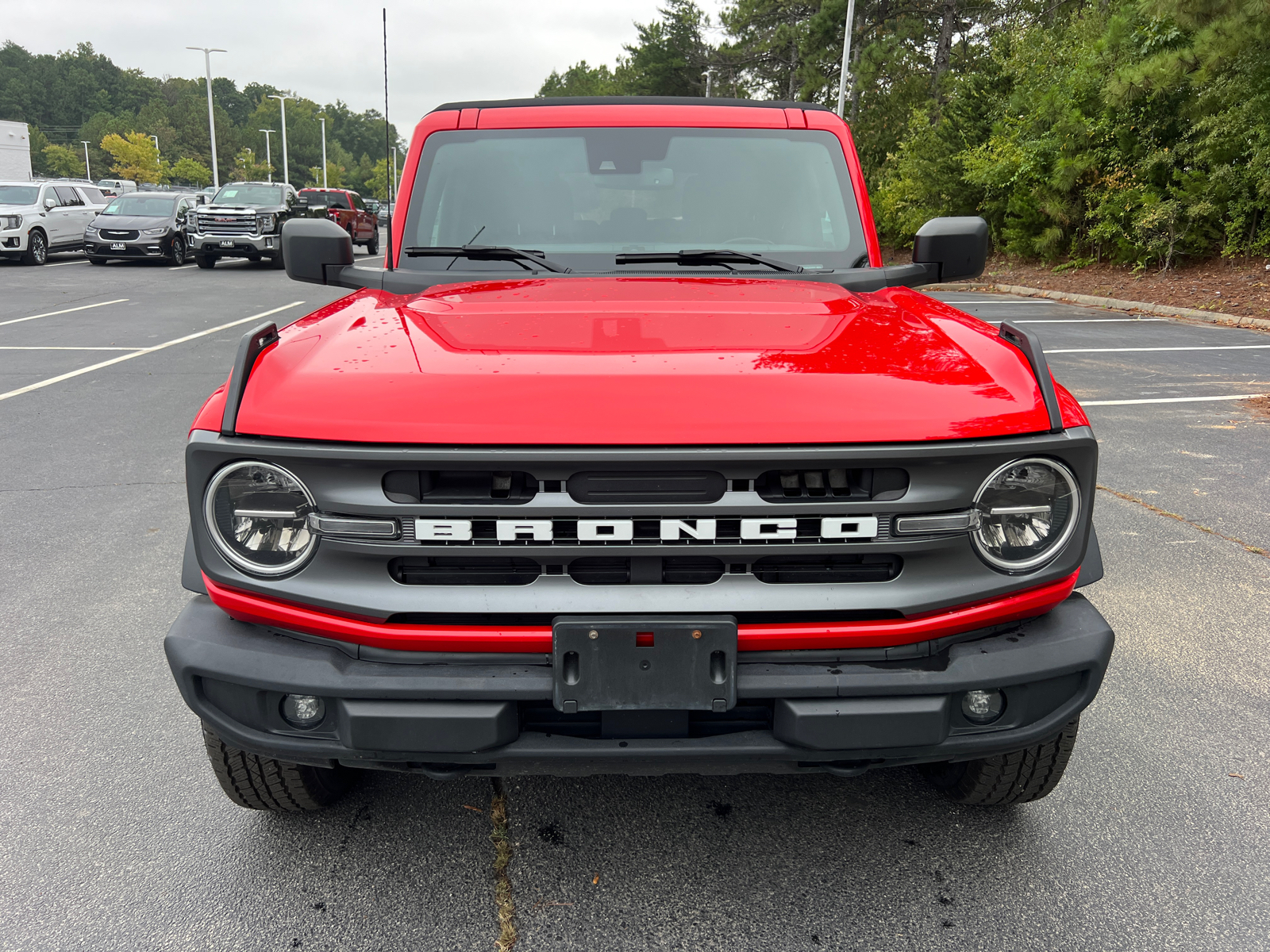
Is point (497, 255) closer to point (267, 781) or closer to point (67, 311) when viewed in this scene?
point (267, 781)

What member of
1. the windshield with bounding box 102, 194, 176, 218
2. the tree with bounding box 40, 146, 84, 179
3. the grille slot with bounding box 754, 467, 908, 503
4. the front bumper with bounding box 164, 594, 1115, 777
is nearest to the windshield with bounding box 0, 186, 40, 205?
the windshield with bounding box 102, 194, 176, 218

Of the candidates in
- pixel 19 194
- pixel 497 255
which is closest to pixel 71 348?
pixel 497 255

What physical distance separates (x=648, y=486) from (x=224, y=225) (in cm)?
2226

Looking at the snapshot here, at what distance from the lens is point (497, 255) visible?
3.03m

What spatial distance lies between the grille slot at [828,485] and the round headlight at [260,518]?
0.91 meters

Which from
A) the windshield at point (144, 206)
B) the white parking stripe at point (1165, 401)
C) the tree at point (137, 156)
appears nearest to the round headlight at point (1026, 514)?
the white parking stripe at point (1165, 401)

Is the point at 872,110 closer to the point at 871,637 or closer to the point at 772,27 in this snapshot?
the point at 772,27

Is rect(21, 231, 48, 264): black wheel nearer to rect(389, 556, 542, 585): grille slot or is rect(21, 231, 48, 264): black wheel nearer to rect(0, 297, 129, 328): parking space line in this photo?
rect(0, 297, 129, 328): parking space line

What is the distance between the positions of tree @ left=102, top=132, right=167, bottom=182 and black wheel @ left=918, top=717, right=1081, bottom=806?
109241mm

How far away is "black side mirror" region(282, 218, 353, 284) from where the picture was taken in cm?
319

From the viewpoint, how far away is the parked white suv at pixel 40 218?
20547 mm

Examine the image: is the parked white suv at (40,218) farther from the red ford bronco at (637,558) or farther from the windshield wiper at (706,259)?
the red ford bronco at (637,558)

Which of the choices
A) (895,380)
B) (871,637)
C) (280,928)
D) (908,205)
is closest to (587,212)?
(895,380)

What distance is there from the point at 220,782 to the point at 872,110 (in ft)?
105
